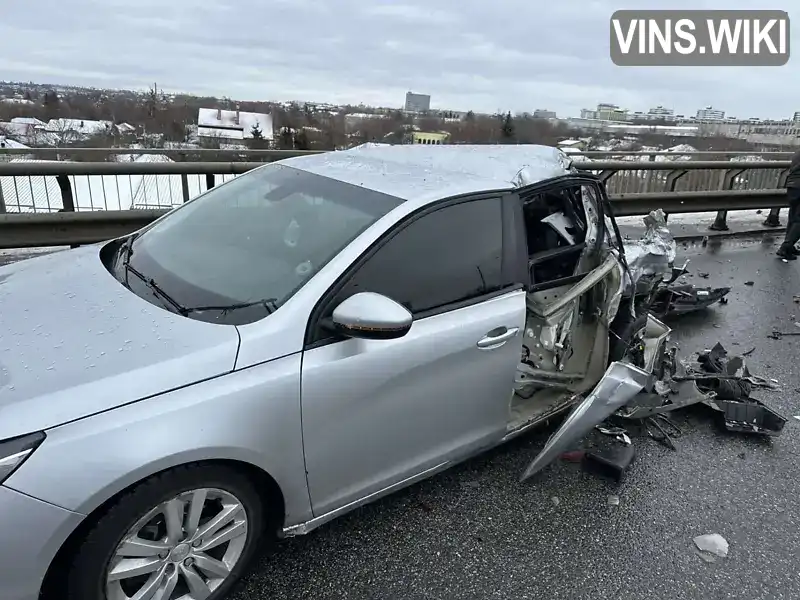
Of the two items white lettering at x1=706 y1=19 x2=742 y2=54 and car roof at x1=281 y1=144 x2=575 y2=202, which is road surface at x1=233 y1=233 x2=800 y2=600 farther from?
white lettering at x1=706 y1=19 x2=742 y2=54

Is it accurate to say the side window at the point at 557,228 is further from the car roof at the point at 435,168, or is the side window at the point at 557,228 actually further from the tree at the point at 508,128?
the tree at the point at 508,128

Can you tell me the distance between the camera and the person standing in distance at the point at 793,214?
26.0 feet

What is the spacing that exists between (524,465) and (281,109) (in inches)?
349

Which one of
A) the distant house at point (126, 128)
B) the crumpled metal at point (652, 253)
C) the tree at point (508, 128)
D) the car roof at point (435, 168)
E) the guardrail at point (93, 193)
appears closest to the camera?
the car roof at point (435, 168)

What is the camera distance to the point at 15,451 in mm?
1610

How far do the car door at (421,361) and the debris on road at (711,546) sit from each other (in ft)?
3.42

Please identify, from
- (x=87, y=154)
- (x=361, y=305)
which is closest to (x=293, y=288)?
(x=361, y=305)

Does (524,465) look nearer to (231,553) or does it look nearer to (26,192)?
(231,553)

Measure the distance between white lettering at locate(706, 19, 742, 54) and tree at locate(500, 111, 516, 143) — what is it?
3973 mm

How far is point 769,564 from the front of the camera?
8.54ft

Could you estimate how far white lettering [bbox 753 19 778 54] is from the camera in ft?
32.0

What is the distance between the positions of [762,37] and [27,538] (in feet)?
39.8

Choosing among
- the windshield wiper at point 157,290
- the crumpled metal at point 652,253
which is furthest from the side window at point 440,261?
the crumpled metal at point 652,253

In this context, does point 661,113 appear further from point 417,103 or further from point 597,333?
point 597,333
